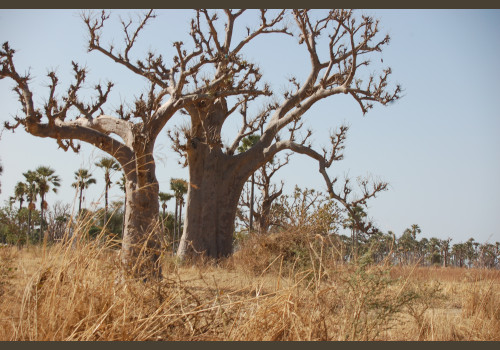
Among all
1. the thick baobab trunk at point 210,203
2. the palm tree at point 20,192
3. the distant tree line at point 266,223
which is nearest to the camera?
the distant tree line at point 266,223

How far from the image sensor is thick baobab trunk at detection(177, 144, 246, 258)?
14.0 meters

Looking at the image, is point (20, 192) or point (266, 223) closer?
point (266, 223)

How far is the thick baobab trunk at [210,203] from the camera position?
45.9ft

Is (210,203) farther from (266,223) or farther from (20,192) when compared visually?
(20,192)

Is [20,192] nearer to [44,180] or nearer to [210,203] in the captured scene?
[44,180]

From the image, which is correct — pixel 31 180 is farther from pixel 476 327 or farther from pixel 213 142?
pixel 476 327

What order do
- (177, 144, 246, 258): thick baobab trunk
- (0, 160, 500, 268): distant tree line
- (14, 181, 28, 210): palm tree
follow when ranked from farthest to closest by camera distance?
(14, 181, 28, 210): palm tree
(177, 144, 246, 258): thick baobab trunk
(0, 160, 500, 268): distant tree line

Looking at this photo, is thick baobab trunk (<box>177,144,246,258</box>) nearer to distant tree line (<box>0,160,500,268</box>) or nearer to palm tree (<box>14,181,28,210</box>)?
distant tree line (<box>0,160,500,268</box>)

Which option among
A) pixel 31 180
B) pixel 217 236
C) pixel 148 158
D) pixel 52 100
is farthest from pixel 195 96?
pixel 31 180

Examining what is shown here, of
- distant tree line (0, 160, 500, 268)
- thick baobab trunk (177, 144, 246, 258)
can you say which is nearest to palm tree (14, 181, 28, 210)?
distant tree line (0, 160, 500, 268)

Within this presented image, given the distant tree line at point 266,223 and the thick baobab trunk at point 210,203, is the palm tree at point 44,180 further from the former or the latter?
the thick baobab trunk at point 210,203

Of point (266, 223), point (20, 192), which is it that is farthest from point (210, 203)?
point (20, 192)

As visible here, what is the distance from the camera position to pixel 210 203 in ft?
46.5

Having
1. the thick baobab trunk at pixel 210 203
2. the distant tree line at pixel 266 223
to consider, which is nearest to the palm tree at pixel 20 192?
the distant tree line at pixel 266 223
